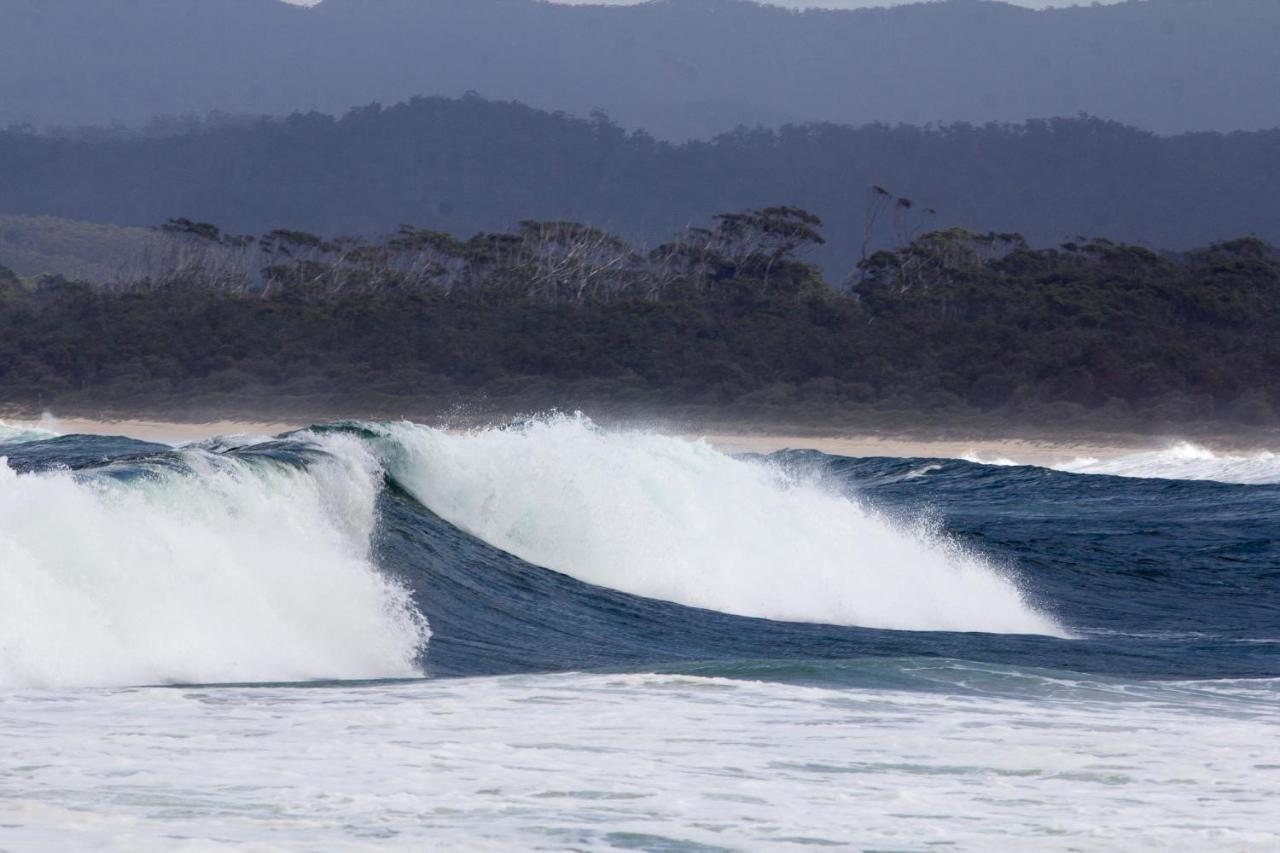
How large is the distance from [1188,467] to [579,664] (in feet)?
81.8

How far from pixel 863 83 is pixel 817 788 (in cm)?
19003

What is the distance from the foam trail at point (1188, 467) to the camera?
98.8 feet

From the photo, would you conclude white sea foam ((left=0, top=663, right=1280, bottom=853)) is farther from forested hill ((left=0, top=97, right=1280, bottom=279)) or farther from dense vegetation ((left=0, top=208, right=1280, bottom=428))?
forested hill ((left=0, top=97, right=1280, bottom=279))

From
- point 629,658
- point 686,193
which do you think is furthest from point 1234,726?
point 686,193

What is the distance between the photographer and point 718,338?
56.2 metres

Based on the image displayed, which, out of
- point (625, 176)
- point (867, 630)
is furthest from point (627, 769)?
point (625, 176)

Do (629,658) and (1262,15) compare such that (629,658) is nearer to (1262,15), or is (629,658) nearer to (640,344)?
(640,344)

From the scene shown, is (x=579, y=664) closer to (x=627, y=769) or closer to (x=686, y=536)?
(x=627, y=769)

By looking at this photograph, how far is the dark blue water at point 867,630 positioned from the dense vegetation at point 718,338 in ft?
84.5

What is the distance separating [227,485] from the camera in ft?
37.3

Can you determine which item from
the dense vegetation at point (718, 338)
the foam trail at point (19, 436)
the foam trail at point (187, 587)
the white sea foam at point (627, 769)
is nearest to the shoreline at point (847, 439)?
the dense vegetation at point (718, 338)

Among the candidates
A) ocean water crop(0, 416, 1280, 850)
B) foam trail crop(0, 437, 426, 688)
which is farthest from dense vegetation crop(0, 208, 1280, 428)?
foam trail crop(0, 437, 426, 688)

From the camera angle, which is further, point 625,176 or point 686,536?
point 625,176

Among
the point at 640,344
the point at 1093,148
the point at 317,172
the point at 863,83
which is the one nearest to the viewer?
the point at 640,344
